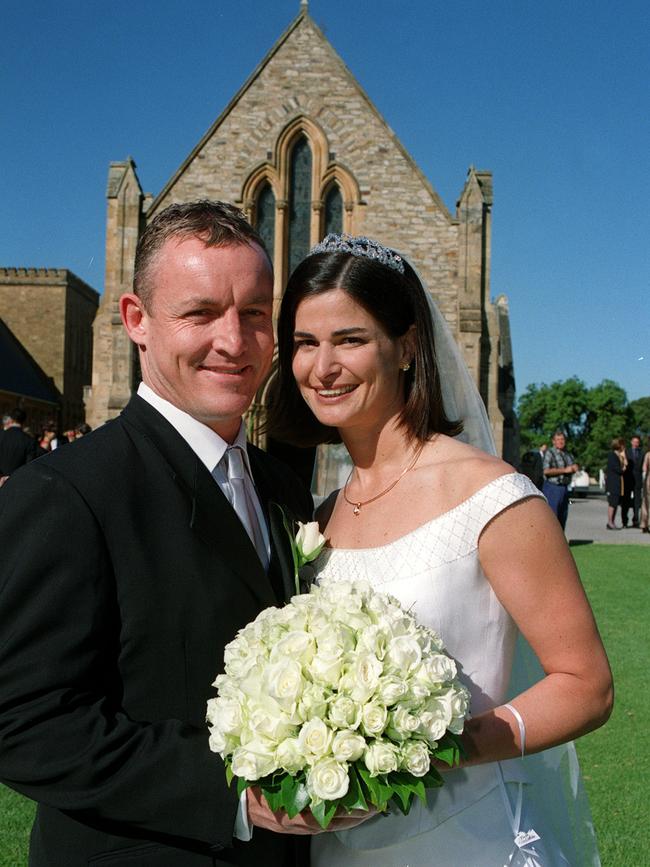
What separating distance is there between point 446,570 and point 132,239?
66.4ft

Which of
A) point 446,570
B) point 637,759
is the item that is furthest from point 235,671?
point 637,759

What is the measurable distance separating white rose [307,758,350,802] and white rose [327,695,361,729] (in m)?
0.07

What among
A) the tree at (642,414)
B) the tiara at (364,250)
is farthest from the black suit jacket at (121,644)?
the tree at (642,414)

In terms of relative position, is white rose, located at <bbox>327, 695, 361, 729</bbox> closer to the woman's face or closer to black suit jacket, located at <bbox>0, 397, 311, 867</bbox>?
black suit jacket, located at <bbox>0, 397, 311, 867</bbox>

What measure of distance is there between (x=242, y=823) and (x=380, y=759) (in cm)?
42

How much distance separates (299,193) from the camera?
21766mm

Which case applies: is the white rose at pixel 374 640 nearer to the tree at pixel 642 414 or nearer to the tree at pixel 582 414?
the tree at pixel 582 414

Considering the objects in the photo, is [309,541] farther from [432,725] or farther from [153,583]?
[432,725]

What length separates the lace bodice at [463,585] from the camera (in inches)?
89.4

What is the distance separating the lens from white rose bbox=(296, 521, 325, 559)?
7.32 feet

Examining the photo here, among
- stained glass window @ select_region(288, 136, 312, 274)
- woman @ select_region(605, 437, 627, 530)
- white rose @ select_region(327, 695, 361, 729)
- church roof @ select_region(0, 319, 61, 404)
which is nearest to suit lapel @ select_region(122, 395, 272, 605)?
white rose @ select_region(327, 695, 361, 729)

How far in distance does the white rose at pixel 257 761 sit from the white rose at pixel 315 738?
0.23 feet

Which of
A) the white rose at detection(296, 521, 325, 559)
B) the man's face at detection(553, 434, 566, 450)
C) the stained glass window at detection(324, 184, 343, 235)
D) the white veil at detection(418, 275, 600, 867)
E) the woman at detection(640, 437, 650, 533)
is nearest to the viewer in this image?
the white rose at detection(296, 521, 325, 559)

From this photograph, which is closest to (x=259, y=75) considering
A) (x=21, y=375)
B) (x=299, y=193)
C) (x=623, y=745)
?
(x=299, y=193)
